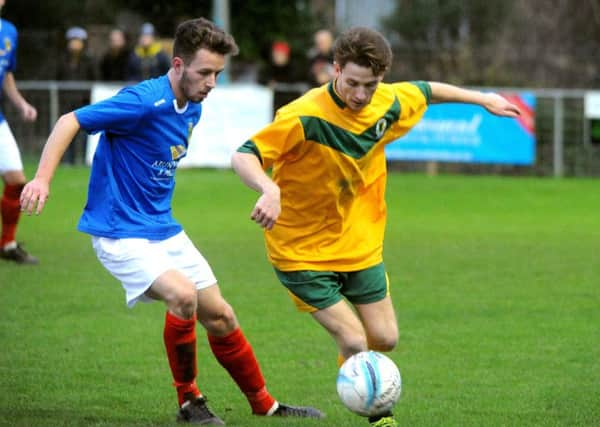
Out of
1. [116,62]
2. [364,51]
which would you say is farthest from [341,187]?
[116,62]

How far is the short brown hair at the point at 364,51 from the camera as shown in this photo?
17.1 feet

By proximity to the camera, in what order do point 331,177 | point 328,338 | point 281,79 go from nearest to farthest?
1. point 331,177
2. point 328,338
3. point 281,79

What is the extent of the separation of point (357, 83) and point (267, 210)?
0.87m

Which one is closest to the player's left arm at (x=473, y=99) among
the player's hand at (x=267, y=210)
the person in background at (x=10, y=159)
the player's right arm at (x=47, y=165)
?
the player's hand at (x=267, y=210)

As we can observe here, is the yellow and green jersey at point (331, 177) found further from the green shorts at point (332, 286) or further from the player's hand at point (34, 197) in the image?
the player's hand at point (34, 197)

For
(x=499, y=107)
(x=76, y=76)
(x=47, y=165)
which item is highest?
(x=499, y=107)

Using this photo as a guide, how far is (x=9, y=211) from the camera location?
10.2 meters

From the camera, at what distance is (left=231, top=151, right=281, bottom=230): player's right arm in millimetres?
4707

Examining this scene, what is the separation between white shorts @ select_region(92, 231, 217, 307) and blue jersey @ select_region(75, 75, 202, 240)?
0.04 meters

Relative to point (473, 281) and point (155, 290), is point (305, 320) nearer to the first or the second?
point (473, 281)

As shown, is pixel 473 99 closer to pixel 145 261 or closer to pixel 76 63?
pixel 145 261

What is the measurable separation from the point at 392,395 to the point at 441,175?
45.1ft

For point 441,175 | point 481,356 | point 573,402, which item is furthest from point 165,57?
point 573,402

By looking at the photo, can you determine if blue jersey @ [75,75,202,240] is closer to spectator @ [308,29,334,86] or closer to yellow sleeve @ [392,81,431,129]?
yellow sleeve @ [392,81,431,129]
